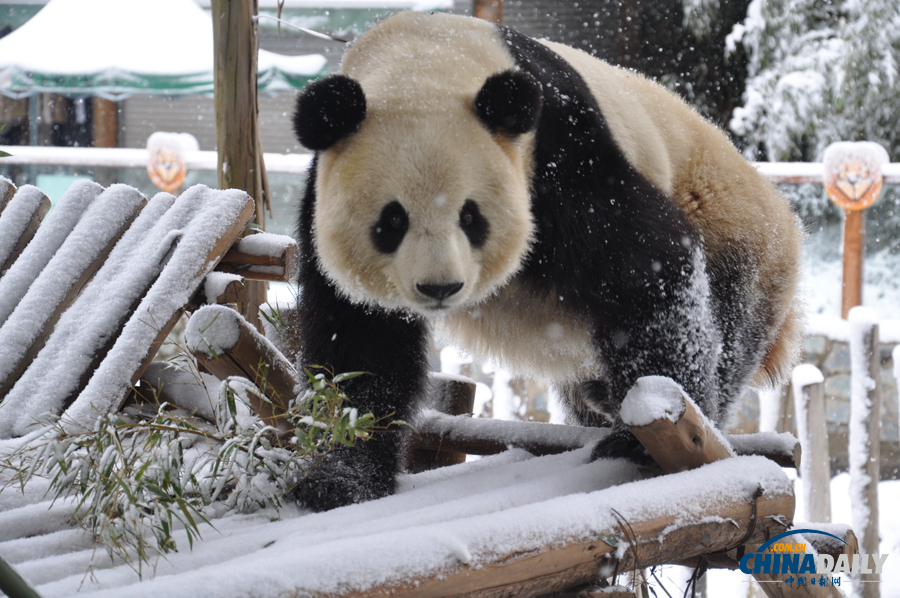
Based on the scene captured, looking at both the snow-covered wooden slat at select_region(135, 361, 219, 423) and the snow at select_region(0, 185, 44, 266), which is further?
the snow at select_region(0, 185, 44, 266)

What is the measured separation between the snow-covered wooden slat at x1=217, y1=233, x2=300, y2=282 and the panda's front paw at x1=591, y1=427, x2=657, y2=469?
108cm

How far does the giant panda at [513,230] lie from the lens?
1.78 m

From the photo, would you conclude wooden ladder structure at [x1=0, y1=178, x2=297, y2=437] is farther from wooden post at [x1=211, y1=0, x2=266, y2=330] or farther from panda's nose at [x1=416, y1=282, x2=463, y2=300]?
panda's nose at [x1=416, y1=282, x2=463, y2=300]

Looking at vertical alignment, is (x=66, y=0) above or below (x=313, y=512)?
above

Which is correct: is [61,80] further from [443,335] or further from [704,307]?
[704,307]

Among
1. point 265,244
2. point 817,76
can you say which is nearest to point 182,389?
point 265,244

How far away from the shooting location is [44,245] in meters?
2.67

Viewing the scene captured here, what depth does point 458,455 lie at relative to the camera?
9.36 ft

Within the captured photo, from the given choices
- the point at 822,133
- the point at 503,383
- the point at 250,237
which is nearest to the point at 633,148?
the point at 250,237

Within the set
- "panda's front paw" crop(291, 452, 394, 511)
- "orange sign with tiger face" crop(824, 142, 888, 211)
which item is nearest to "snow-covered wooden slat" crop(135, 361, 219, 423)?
"panda's front paw" crop(291, 452, 394, 511)

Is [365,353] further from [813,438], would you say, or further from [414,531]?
[813,438]

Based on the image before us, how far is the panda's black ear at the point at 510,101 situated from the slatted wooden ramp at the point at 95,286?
1011 mm

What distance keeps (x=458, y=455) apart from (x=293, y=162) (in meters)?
2.99

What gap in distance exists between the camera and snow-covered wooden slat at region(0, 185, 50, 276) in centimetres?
278
